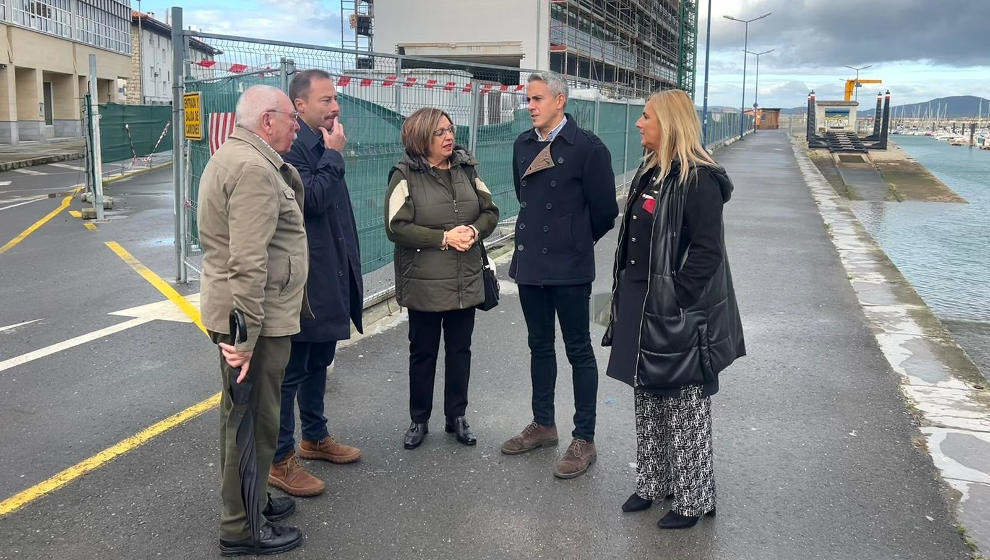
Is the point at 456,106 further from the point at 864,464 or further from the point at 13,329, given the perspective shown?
the point at 864,464

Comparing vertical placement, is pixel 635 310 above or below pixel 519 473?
above

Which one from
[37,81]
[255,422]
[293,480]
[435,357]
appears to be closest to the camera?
[255,422]

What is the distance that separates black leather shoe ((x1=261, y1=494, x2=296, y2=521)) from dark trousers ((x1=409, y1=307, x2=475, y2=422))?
967 millimetres

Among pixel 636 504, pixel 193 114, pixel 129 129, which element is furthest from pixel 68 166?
pixel 636 504

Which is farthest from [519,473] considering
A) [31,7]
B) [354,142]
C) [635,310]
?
[31,7]

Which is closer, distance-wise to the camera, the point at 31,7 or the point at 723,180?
the point at 723,180

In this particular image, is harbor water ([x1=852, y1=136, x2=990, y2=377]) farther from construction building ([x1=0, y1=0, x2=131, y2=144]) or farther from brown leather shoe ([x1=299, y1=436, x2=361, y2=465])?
construction building ([x1=0, y1=0, x2=131, y2=144])

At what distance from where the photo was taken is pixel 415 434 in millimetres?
4316

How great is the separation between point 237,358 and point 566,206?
180cm

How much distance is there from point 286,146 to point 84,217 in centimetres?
1143

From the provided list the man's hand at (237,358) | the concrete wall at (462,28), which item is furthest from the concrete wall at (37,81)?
the man's hand at (237,358)

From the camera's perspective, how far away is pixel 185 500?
363cm

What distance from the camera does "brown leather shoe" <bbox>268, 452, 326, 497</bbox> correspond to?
3.71m

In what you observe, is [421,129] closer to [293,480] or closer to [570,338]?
[570,338]
